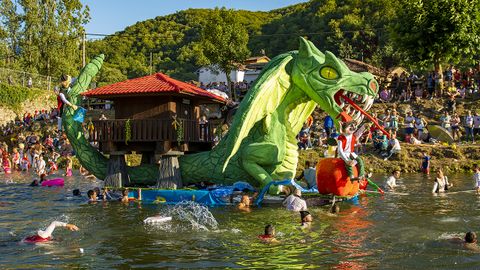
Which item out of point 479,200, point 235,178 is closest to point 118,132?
point 235,178

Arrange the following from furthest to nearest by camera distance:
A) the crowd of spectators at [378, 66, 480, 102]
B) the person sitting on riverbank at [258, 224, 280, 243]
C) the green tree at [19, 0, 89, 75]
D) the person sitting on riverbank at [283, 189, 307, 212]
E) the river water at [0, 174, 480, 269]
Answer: the green tree at [19, 0, 89, 75] → the crowd of spectators at [378, 66, 480, 102] → the person sitting on riverbank at [283, 189, 307, 212] → the person sitting on riverbank at [258, 224, 280, 243] → the river water at [0, 174, 480, 269]

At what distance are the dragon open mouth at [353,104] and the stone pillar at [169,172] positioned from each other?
5925 millimetres

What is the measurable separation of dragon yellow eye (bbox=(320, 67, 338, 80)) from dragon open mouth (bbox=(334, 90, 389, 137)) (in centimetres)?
Answer: 51

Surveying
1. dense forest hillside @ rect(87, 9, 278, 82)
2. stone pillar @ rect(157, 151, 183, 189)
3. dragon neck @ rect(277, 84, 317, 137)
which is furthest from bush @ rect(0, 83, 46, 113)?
dragon neck @ rect(277, 84, 317, 137)

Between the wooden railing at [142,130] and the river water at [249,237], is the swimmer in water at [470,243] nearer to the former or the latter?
the river water at [249,237]

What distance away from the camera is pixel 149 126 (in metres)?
19.7

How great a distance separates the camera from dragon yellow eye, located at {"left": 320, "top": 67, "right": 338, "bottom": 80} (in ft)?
57.2

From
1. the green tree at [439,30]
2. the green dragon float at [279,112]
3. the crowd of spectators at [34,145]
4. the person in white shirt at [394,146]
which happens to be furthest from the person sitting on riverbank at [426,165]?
the crowd of spectators at [34,145]

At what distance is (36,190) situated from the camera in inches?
953

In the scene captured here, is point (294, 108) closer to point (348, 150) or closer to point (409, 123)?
point (348, 150)

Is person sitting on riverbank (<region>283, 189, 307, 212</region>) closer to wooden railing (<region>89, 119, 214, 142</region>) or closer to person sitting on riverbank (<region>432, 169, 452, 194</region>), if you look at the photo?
wooden railing (<region>89, 119, 214, 142</region>)

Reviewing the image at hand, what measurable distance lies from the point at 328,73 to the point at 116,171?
833 centimetres

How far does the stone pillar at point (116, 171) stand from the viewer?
788 inches

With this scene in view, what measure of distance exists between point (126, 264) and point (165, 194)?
26.5 ft
